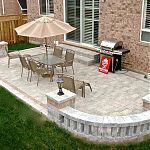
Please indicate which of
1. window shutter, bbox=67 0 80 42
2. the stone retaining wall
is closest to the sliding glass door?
window shutter, bbox=67 0 80 42

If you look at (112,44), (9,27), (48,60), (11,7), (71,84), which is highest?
(11,7)

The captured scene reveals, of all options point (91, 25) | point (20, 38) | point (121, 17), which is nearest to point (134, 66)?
point (121, 17)

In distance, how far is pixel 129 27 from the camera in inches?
447

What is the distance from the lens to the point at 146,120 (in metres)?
6.62

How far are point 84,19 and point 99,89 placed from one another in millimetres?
5479

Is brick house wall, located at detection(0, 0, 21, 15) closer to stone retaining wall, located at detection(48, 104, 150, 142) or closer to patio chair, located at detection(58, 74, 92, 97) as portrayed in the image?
patio chair, located at detection(58, 74, 92, 97)

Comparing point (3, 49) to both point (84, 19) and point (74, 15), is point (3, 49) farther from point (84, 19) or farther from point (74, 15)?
point (84, 19)

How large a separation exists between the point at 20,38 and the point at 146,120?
44.4 ft

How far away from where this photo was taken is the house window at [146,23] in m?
10.7

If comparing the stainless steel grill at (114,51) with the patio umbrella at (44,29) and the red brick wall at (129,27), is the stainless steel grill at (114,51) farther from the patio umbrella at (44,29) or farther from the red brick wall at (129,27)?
the patio umbrella at (44,29)

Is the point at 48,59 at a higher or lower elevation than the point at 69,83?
higher

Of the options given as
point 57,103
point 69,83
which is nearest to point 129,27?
point 69,83

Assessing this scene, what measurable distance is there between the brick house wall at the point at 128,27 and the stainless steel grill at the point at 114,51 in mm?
384

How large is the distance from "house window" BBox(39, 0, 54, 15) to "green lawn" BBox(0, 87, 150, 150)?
9165mm
